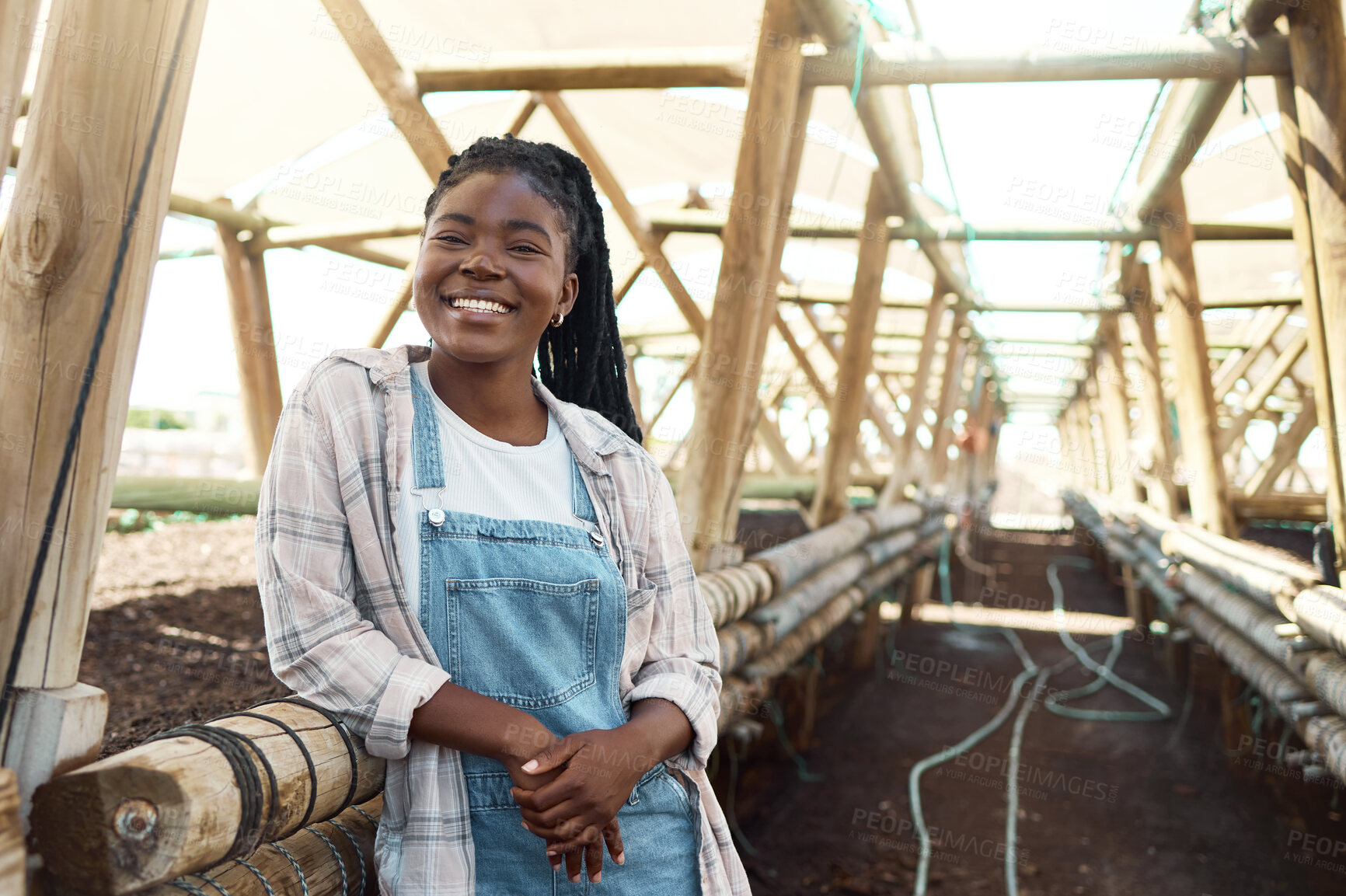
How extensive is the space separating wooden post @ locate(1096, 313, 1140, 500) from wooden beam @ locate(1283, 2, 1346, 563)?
759cm

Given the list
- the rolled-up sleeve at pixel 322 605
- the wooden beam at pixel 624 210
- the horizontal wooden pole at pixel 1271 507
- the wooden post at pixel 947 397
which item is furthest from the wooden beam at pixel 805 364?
the rolled-up sleeve at pixel 322 605

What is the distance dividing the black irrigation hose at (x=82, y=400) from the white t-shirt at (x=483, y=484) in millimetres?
473

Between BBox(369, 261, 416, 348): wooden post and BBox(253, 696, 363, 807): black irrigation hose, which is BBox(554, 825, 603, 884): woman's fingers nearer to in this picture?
BBox(253, 696, 363, 807): black irrigation hose

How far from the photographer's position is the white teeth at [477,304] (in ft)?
5.60

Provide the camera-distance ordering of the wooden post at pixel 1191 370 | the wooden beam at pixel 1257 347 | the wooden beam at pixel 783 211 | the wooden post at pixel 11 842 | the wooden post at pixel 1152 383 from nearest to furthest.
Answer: the wooden post at pixel 11 842 → the wooden beam at pixel 783 211 → the wooden post at pixel 1191 370 → the wooden post at pixel 1152 383 → the wooden beam at pixel 1257 347

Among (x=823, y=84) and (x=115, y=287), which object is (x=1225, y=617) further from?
(x=115, y=287)

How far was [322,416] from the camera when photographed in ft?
4.89

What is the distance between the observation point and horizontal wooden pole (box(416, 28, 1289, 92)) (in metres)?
3.67

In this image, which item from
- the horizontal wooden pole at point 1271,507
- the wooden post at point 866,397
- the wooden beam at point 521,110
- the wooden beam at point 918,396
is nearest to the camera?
the wooden beam at point 521,110

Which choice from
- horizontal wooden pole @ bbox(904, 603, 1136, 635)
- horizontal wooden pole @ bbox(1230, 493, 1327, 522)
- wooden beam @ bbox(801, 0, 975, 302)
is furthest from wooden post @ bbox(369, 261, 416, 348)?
horizontal wooden pole @ bbox(904, 603, 1136, 635)

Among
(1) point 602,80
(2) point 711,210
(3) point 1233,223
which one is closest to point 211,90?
(1) point 602,80

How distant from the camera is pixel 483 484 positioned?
1.65m

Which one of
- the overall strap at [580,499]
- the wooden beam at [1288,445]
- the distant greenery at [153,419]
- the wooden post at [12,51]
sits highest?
the distant greenery at [153,419]

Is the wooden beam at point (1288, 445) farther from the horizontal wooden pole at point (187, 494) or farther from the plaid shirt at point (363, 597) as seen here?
the plaid shirt at point (363, 597)
